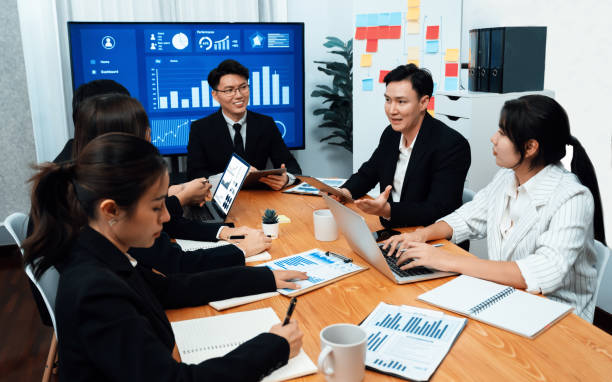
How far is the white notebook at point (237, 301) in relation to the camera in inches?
54.4

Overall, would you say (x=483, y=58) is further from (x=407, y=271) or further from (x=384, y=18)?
(x=407, y=271)

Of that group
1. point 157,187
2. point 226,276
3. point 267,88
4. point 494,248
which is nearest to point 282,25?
point 267,88

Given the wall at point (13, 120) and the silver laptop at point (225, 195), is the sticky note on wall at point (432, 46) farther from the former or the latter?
the wall at point (13, 120)

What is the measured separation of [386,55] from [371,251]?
106 inches

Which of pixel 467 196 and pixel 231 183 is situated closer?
pixel 231 183

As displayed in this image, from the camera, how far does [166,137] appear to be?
3906 mm

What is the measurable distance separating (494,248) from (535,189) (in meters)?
0.28

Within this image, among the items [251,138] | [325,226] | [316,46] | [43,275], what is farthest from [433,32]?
[43,275]

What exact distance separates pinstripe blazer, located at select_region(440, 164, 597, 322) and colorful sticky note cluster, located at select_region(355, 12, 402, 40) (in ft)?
7.50

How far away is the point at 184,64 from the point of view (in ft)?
12.5

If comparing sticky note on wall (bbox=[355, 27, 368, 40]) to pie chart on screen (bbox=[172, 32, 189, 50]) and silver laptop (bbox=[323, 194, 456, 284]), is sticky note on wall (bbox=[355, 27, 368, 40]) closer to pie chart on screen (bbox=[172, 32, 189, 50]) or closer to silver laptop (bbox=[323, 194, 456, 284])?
pie chart on screen (bbox=[172, 32, 189, 50])

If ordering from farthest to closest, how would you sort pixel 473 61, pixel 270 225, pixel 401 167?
pixel 473 61
pixel 401 167
pixel 270 225

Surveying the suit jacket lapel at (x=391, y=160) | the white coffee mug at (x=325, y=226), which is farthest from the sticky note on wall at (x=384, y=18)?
the white coffee mug at (x=325, y=226)

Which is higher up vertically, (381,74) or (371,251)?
(381,74)
